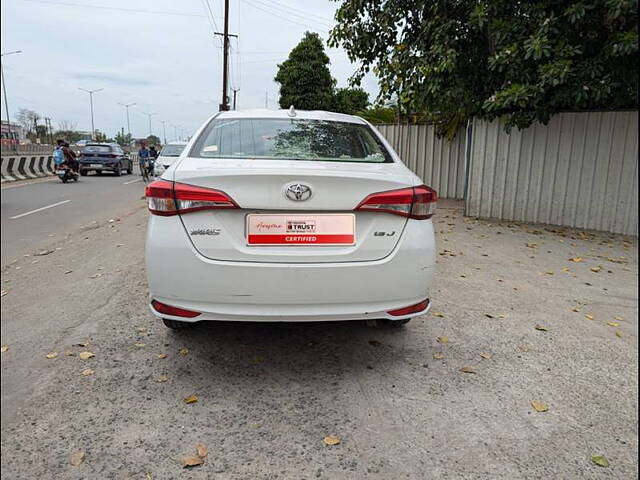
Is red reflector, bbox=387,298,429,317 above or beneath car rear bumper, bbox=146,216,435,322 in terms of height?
beneath

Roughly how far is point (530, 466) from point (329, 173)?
1.60 m

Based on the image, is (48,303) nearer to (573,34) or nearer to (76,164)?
(573,34)

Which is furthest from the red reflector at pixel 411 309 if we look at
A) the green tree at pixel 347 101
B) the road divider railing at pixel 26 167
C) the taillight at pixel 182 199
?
the green tree at pixel 347 101

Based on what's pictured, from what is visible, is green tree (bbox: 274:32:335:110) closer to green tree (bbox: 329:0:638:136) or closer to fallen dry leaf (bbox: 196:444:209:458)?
green tree (bbox: 329:0:638:136)

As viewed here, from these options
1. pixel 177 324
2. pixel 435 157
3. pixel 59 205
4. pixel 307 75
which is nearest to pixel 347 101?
pixel 307 75

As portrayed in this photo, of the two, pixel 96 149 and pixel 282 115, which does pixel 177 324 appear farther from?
pixel 96 149

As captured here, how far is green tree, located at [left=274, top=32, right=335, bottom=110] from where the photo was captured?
30.9 metres

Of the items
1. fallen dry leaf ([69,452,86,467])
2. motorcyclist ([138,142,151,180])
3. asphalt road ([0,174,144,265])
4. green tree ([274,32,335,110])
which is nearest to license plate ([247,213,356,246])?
fallen dry leaf ([69,452,86,467])

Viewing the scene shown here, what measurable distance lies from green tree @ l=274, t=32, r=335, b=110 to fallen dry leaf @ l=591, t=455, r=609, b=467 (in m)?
30.0

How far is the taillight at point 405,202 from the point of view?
2.46m

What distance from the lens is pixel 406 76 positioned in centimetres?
857

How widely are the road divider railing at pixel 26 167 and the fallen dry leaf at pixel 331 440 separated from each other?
1679 cm

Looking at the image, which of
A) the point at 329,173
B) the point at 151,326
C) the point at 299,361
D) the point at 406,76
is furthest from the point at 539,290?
the point at 406,76

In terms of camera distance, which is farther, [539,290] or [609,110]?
[609,110]
